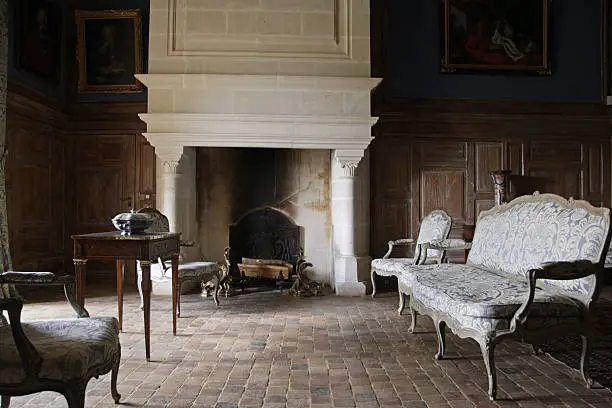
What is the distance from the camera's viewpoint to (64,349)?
229 centimetres

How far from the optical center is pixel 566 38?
8219 millimetres

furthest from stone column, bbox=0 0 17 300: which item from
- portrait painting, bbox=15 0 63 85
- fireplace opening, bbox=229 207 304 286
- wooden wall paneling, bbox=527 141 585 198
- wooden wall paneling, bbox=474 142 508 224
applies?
wooden wall paneling, bbox=527 141 585 198

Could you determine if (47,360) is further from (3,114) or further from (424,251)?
(3,114)

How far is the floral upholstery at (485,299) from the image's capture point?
3.17 m

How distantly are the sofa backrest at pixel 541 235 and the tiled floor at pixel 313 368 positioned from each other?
27.7 inches

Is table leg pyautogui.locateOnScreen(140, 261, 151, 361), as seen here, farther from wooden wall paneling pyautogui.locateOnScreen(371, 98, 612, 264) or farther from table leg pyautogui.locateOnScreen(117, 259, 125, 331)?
wooden wall paneling pyautogui.locateOnScreen(371, 98, 612, 264)

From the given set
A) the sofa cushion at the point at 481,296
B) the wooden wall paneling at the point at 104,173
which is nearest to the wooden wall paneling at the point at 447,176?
the sofa cushion at the point at 481,296

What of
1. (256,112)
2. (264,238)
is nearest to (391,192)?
(264,238)

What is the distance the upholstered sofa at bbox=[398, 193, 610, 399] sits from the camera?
3158mm

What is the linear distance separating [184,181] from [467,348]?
426 centimetres

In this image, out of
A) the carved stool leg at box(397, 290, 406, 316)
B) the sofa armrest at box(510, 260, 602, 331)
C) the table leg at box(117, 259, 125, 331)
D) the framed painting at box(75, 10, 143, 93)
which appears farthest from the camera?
the framed painting at box(75, 10, 143, 93)

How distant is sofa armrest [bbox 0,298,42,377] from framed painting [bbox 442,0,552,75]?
7.21 metres

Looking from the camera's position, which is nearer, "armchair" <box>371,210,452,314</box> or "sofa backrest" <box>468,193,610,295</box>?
"sofa backrest" <box>468,193,610,295</box>

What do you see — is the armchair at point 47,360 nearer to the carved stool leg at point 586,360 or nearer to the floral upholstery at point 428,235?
the carved stool leg at point 586,360
